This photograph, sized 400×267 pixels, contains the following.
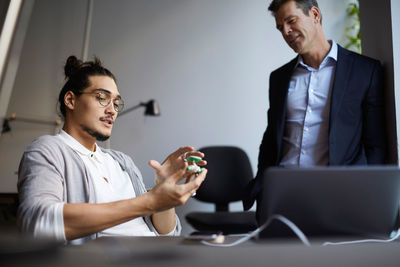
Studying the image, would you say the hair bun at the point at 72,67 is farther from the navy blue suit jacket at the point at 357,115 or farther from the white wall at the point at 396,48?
the white wall at the point at 396,48

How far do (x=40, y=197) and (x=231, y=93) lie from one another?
196 centimetres

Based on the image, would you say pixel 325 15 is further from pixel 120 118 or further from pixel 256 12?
pixel 120 118

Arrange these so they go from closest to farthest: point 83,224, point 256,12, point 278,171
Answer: point 278,171 → point 83,224 → point 256,12

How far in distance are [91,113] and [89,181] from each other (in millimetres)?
293

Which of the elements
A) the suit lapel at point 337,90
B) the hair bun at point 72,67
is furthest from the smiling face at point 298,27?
the hair bun at point 72,67

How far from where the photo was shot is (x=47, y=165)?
3.64 feet

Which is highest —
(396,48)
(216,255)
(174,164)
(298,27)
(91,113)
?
(298,27)

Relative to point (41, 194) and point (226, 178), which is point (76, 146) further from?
point (226, 178)

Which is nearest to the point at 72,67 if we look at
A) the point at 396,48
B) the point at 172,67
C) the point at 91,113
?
the point at 91,113

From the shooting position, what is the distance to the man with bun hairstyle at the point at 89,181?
94 centimetres

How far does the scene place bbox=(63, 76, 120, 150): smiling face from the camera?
1.41 m

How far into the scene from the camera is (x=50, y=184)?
3.45 ft

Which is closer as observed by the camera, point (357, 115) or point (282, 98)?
point (357, 115)

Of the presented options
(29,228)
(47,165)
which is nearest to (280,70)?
(47,165)
